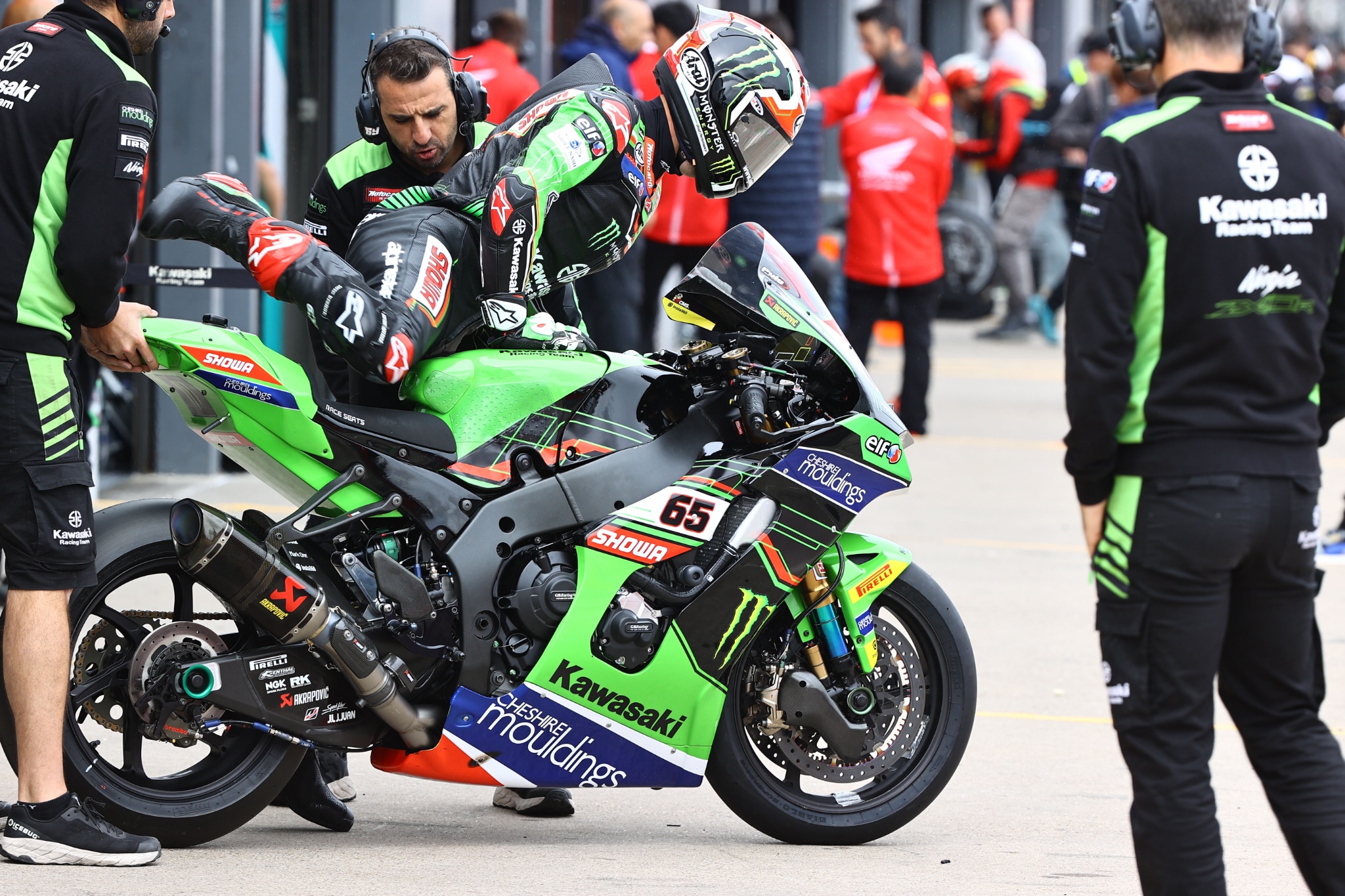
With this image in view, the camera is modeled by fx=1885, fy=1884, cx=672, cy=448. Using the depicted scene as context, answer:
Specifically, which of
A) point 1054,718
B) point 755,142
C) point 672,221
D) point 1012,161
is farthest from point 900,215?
point 755,142

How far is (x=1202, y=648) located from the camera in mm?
3334

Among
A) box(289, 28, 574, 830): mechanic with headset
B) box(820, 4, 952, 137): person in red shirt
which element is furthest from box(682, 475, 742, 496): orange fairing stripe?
box(820, 4, 952, 137): person in red shirt

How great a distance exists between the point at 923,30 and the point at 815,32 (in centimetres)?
536

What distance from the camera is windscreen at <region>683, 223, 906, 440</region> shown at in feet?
14.5

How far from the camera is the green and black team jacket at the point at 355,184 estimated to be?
15.9 feet

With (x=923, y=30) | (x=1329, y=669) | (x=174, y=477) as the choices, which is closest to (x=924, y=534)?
(x=1329, y=669)

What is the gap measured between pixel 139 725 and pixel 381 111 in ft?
5.21

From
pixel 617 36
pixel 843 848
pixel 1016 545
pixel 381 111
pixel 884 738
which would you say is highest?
pixel 617 36

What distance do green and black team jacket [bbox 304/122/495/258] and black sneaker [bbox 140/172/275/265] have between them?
29.0 inches

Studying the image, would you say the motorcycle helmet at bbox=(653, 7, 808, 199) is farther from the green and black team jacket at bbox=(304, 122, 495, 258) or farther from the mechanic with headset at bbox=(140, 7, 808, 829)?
the green and black team jacket at bbox=(304, 122, 495, 258)

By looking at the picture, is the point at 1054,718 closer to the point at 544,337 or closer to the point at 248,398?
the point at 544,337

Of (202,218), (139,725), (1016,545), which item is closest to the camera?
(202,218)

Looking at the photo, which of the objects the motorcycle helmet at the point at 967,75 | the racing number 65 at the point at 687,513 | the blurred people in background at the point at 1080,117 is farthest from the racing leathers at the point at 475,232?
the motorcycle helmet at the point at 967,75

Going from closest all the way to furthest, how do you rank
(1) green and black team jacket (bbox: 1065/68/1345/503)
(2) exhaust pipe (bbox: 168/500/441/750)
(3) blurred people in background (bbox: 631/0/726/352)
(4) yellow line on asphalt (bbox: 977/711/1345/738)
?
(1) green and black team jacket (bbox: 1065/68/1345/503) < (2) exhaust pipe (bbox: 168/500/441/750) < (4) yellow line on asphalt (bbox: 977/711/1345/738) < (3) blurred people in background (bbox: 631/0/726/352)
